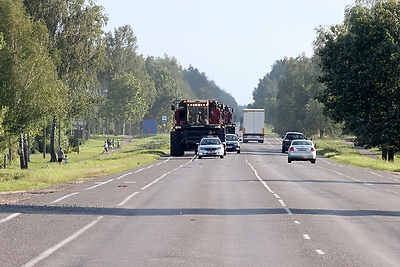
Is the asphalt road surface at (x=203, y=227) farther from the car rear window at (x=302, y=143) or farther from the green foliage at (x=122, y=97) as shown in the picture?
the green foliage at (x=122, y=97)

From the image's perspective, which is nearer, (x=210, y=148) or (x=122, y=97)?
(x=210, y=148)

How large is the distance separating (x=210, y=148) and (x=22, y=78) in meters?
14.7

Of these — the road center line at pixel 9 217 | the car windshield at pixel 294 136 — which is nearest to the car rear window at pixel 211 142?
the car windshield at pixel 294 136

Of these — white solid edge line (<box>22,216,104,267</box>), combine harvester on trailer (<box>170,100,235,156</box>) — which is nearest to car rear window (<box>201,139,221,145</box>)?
combine harvester on trailer (<box>170,100,235,156</box>)

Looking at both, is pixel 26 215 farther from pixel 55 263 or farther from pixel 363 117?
pixel 363 117

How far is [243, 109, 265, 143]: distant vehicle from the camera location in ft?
341

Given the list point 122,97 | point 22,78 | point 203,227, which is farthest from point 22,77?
point 122,97

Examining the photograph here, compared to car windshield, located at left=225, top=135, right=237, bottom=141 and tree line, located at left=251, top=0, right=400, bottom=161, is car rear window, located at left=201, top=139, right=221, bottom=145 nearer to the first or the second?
tree line, located at left=251, top=0, right=400, bottom=161

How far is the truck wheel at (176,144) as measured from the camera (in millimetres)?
64750

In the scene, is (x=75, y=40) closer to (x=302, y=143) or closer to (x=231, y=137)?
(x=231, y=137)

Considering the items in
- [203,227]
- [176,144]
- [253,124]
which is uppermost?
[253,124]

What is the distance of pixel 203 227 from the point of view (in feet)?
56.7

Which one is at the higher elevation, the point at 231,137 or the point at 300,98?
the point at 300,98

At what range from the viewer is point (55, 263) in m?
12.1
